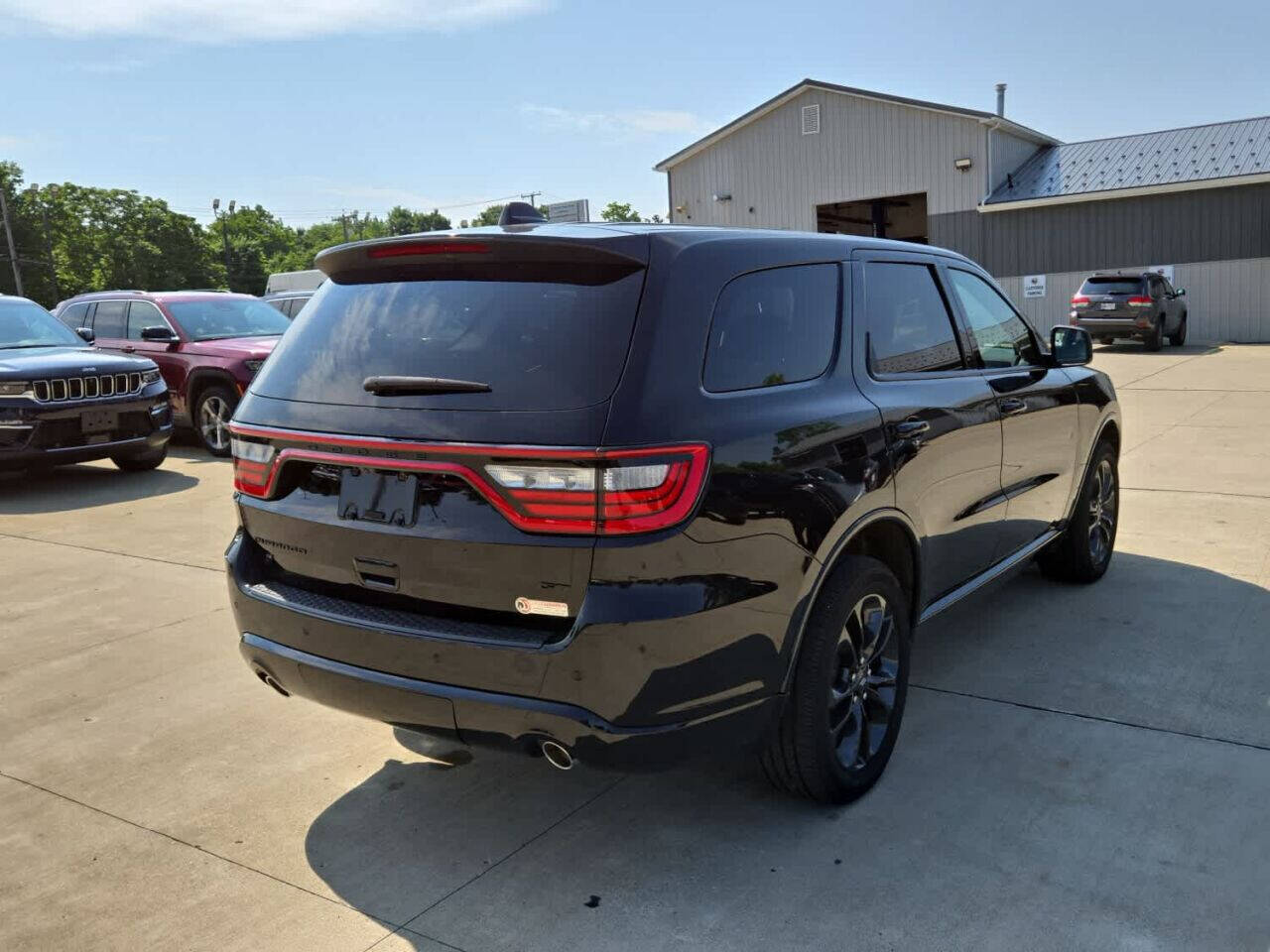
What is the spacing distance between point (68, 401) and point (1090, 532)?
803cm

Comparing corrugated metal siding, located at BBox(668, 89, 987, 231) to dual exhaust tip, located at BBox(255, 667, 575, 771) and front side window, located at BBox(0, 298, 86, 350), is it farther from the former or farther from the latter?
dual exhaust tip, located at BBox(255, 667, 575, 771)

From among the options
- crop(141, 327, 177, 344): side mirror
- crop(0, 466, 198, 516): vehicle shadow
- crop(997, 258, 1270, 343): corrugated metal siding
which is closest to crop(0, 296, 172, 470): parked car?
crop(0, 466, 198, 516): vehicle shadow

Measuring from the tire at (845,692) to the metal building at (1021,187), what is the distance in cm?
2520

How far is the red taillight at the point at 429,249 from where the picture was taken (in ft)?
9.58

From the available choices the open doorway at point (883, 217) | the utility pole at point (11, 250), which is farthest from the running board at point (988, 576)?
the utility pole at point (11, 250)

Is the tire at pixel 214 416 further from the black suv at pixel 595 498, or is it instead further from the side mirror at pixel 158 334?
the black suv at pixel 595 498

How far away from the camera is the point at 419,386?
109 inches

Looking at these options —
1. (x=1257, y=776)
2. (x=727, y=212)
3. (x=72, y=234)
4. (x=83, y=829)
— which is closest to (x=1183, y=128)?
(x=727, y=212)

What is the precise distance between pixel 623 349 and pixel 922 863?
163 cm

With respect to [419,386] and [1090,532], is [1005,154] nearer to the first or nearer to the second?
[1090,532]

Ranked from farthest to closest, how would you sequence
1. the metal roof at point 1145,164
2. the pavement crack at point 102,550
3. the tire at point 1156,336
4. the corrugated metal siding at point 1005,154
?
the corrugated metal siding at point 1005,154 → the metal roof at point 1145,164 → the tire at point 1156,336 → the pavement crack at point 102,550

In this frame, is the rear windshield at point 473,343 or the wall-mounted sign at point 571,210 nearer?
the rear windshield at point 473,343

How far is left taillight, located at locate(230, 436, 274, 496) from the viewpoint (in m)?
3.12

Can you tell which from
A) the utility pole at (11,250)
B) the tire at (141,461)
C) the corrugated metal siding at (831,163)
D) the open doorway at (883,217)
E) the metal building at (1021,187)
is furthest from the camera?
the utility pole at (11,250)
